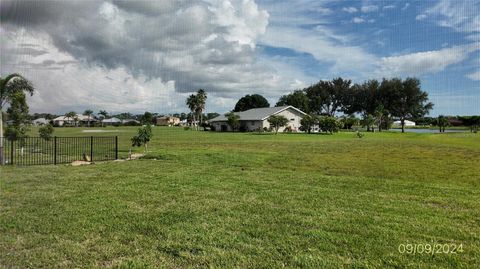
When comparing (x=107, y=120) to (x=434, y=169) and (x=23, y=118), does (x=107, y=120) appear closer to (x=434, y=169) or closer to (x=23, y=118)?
(x=23, y=118)

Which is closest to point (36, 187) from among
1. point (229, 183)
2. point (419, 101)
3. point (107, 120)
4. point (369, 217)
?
point (229, 183)

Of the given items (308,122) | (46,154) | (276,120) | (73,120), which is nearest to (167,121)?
(73,120)

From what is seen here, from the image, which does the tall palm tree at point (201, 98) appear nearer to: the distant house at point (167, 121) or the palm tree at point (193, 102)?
the palm tree at point (193, 102)

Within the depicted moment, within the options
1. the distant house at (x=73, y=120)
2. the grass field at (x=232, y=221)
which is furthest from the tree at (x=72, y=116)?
the grass field at (x=232, y=221)

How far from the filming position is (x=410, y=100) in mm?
72000

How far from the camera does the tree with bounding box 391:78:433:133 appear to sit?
2790 inches

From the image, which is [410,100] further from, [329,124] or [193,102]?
[193,102]

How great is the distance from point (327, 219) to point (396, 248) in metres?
1.30

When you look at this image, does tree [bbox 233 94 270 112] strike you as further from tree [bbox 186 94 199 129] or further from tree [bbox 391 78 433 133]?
tree [bbox 391 78 433 133]

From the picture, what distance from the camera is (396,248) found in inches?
159

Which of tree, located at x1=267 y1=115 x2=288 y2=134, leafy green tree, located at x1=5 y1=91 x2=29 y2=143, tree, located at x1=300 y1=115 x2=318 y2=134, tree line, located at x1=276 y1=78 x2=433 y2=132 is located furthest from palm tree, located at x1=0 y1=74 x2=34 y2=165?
tree line, located at x1=276 y1=78 x2=433 y2=132

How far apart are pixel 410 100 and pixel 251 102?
41.1 m

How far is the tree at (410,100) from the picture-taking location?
233 ft

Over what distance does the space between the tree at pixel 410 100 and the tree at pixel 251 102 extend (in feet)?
116
